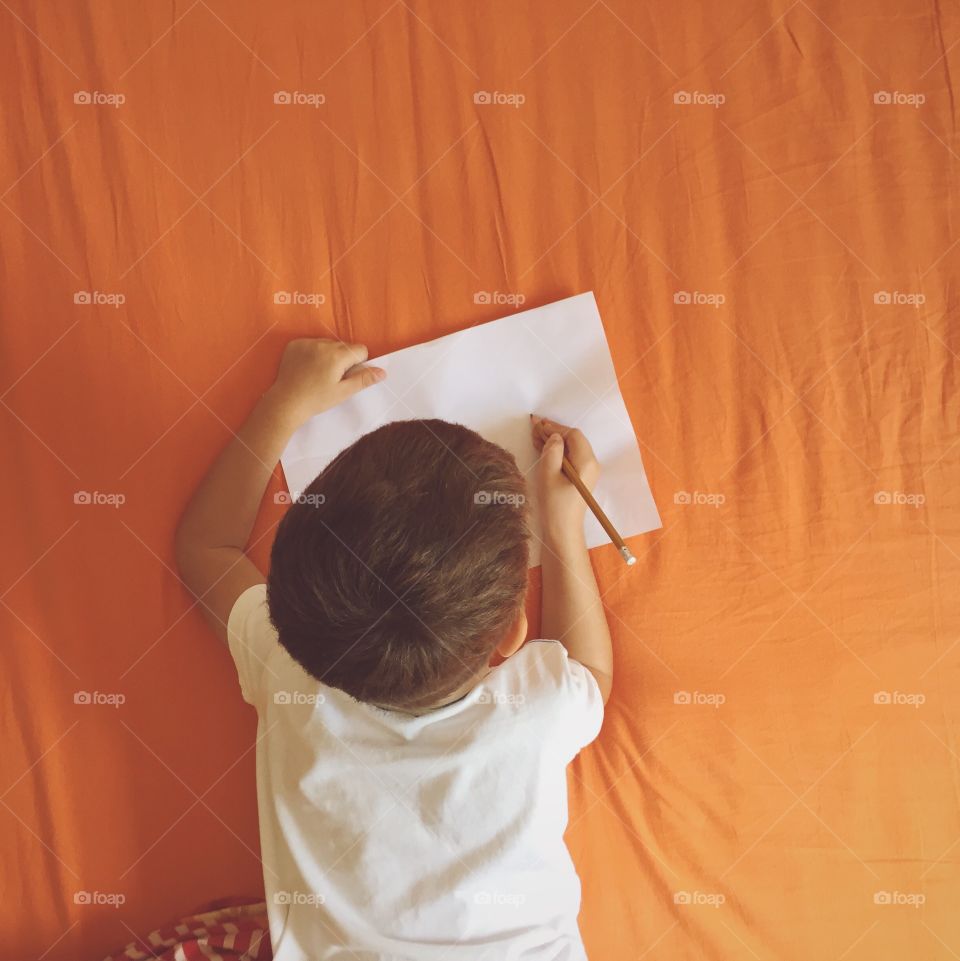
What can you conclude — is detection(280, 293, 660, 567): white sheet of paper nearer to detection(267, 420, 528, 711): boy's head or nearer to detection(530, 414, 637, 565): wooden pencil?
detection(530, 414, 637, 565): wooden pencil

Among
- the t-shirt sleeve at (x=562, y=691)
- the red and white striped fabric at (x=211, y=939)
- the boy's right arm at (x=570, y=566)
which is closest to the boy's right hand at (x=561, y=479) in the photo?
the boy's right arm at (x=570, y=566)

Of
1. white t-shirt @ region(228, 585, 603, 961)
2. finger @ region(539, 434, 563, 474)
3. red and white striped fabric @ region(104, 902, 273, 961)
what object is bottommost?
red and white striped fabric @ region(104, 902, 273, 961)

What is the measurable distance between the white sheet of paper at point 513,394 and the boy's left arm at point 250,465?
3 cm

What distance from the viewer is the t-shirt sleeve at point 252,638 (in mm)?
887

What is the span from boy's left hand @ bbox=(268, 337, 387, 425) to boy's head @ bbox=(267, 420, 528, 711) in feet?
0.86

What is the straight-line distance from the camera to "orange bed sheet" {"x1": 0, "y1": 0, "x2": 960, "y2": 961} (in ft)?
3.21

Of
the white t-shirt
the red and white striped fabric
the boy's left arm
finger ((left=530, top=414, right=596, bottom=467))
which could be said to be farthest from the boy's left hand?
the red and white striped fabric

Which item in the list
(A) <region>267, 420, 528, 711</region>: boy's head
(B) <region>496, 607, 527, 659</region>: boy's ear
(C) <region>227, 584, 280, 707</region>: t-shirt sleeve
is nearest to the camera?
(A) <region>267, 420, 528, 711</region>: boy's head

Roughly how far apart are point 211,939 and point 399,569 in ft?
1.91

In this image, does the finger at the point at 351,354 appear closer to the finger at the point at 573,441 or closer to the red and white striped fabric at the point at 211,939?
the finger at the point at 573,441

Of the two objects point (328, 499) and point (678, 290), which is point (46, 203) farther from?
point (678, 290)

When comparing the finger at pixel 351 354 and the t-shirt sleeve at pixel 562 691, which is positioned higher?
the finger at pixel 351 354

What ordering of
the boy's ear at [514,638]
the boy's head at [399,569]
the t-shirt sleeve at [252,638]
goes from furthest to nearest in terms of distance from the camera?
the t-shirt sleeve at [252,638] < the boy's ear at [514,638] < the boy's head at [399,569]

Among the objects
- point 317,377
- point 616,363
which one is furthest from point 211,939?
point 616,363
